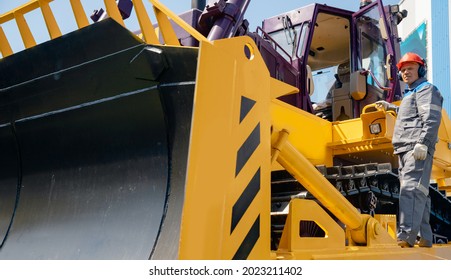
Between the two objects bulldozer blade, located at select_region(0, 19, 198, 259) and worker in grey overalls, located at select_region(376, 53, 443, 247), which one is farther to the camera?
worker in grey overalls, located at select_region(376, 53, 443, 247)

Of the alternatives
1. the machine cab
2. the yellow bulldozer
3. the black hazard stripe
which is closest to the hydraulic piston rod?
the yellow bulldozer

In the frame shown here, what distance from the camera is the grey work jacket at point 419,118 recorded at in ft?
11.7

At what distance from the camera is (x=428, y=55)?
20141 mm

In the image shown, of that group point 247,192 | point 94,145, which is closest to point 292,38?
point 94,145

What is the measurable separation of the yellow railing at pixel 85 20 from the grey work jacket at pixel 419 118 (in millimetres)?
2073

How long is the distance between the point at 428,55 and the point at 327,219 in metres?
19.2

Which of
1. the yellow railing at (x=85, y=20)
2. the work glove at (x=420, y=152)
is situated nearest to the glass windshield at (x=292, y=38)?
the work glove at (x=420, y=152)

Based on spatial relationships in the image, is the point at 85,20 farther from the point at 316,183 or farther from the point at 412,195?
the point at 412,195

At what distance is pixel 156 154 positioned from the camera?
250cm

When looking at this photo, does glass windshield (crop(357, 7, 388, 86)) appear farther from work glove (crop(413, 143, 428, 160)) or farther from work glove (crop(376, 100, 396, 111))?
work glove (crop(413, 143, 428, 160))

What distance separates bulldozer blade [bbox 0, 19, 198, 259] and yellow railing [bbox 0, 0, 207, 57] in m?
0.06

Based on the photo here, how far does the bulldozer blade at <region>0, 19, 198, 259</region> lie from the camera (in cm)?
234

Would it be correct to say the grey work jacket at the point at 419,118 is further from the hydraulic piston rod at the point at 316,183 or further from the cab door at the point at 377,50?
the cab door at the point at 377,50

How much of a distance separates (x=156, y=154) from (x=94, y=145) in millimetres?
517
